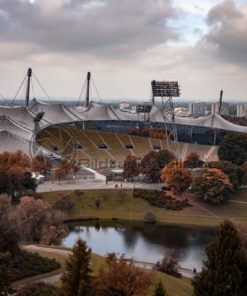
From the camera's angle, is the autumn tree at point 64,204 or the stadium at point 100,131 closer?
the autumn tree at point 64,204

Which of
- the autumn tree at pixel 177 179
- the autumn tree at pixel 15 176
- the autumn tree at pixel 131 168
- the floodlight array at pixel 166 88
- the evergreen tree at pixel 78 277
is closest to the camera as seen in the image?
the evergreen tree at pixel 78 277

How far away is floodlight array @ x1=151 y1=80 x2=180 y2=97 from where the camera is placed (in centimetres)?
7075

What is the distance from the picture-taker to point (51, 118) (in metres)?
81.0

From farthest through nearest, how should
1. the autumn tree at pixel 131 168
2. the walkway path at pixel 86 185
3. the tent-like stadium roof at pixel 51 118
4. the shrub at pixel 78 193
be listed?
the tent-like stadium roof at pixel 51 118, the autumn tree at pixel 131 168, the walkway path at pixel 86 185, the shrub at pixel 78 193

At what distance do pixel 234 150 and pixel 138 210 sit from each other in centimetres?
2058

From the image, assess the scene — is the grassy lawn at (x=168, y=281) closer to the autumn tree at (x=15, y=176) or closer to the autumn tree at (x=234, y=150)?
the autumn tree at (x=15, y=176)

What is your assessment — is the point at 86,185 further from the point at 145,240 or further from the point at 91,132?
the point at 91,132

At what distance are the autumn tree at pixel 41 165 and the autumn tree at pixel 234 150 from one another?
74.6 feet

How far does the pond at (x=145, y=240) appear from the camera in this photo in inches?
1470

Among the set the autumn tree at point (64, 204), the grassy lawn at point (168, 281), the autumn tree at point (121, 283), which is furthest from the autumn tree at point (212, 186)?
the autumn tree at point (121, 283)

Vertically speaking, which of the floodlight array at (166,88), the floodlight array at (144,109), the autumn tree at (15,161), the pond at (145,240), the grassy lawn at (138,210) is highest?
the floodlight array at (166,88)

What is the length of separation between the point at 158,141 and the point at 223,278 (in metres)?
62.7

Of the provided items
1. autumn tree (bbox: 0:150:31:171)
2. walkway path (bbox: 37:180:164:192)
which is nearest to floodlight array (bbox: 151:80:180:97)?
walkway path (bbox: 37:180:164:192)

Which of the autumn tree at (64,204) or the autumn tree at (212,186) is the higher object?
the autumn tree at (212,186)
